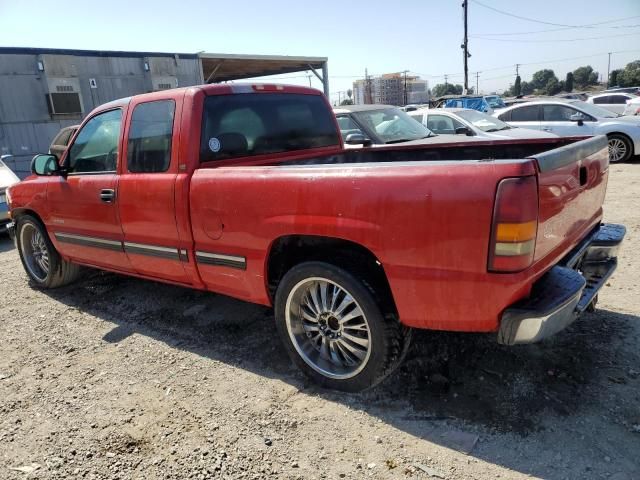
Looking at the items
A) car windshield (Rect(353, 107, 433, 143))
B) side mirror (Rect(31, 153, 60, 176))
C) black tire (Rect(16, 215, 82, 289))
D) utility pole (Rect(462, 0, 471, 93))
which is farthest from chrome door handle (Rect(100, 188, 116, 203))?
utility pole (Rect(462, 0, 471, 93))

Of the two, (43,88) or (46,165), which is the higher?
(43,88)

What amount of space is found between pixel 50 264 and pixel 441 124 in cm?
778

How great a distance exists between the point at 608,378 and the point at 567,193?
121 cm

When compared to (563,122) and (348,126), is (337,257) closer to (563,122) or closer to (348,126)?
(348,126)

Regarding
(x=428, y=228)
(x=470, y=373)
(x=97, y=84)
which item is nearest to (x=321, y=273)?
(x=428, y=228)

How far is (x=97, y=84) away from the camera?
17047 mm

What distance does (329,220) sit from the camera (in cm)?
266

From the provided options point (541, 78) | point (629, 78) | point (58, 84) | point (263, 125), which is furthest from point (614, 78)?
point (263, 125)

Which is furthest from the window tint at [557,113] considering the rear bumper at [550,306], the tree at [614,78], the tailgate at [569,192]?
the tree at [614,78]

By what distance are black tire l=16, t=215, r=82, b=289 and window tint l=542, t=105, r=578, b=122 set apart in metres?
11.0

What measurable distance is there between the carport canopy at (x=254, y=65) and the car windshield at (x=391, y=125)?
13.2m

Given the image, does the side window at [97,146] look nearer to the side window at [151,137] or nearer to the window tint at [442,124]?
the side window at [151,137]

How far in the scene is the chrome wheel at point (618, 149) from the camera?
1183 cm

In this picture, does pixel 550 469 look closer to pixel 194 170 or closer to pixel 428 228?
pixel 428 228
